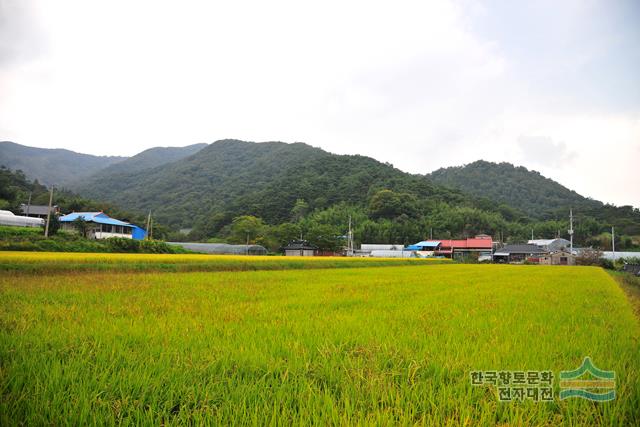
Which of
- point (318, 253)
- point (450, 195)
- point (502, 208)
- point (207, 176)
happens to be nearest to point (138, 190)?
point (207, 176)

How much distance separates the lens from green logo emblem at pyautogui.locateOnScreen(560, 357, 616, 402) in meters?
2.24

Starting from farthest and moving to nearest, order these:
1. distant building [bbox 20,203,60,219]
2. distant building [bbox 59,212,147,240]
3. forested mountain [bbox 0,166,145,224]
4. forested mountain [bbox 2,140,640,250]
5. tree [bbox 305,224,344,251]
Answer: forested mountain [bbox 2,140,640,250], tree [bbox 305,224,344,251], forested mountain [bbox 0,166,145,224], distant building [bbox 20,203,60,219], distant building [bbox 59,212,147,240]

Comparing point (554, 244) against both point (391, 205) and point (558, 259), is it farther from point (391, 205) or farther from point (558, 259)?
point (391, 205)

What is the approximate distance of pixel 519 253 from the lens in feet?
183

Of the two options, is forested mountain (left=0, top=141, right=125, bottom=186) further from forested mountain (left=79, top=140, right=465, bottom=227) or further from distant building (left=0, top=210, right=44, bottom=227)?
distant building (left=0, top=210, right=44, bottom=227)

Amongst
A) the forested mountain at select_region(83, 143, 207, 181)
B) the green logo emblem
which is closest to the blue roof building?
the green logo emblem

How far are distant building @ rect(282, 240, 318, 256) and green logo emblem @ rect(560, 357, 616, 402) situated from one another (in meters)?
49.0

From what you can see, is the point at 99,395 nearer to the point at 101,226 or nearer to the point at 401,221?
the point at 101,226

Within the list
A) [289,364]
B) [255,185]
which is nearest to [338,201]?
[255,185]

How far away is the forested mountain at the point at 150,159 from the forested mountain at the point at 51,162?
1142 cm

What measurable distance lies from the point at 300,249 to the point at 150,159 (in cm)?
11391

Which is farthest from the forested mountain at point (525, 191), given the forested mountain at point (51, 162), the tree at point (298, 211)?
the forested mountain at point (51, 162)

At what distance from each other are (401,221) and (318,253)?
87.9 feet

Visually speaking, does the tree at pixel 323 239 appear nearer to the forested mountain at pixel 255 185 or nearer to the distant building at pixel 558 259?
the forested mountain at pixel 255 185
